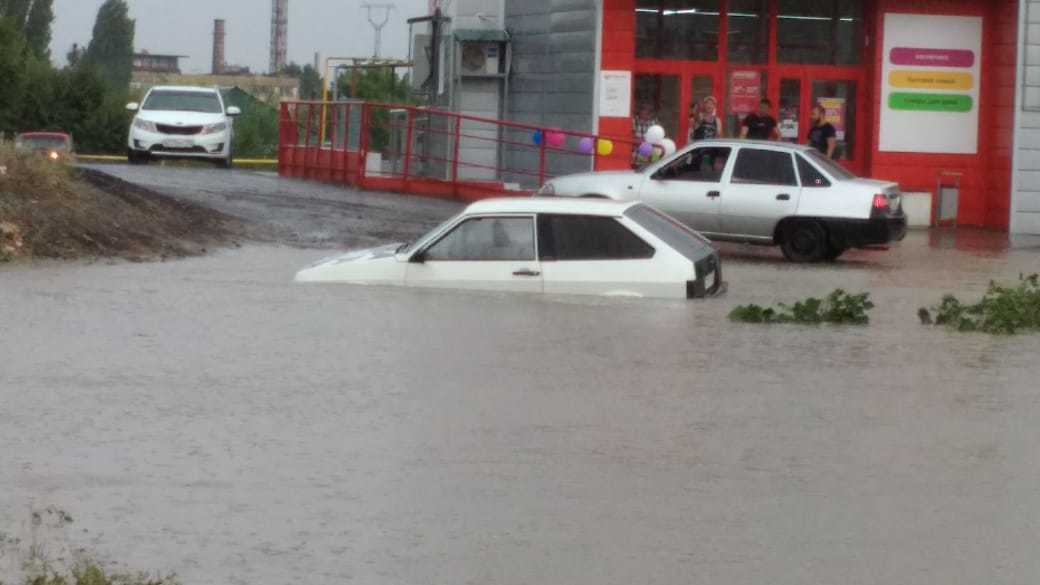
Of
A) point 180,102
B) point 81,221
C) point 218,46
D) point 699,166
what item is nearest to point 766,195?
point 699,166

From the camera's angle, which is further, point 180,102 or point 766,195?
point 180,102

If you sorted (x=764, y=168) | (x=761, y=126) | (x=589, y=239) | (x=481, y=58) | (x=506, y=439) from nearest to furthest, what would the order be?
(x=506, y=439) → (x=589, y=239) → (x=764, y=168) → (x=761, y=126) → (x=481, y=58)

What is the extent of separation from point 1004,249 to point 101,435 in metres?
18.1

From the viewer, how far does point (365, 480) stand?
927cm

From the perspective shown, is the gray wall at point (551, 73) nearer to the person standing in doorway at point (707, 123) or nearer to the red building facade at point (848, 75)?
the red building facade at point (848, 75)

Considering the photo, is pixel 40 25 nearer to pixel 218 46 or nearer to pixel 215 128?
pixel 218 46

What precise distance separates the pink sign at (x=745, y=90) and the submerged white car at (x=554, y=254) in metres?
14.6

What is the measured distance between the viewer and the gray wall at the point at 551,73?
31.7 m

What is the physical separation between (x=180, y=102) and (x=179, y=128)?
0.93m

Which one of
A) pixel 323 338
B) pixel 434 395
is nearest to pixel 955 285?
pixel 323 338

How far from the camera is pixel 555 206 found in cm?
1694

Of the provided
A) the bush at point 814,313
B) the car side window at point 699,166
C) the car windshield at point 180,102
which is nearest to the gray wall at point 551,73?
the car windshield at point 180,102

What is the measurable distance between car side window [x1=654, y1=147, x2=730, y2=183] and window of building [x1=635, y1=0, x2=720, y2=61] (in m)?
8.32

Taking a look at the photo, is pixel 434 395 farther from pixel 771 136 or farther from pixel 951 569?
pixel 771 136
